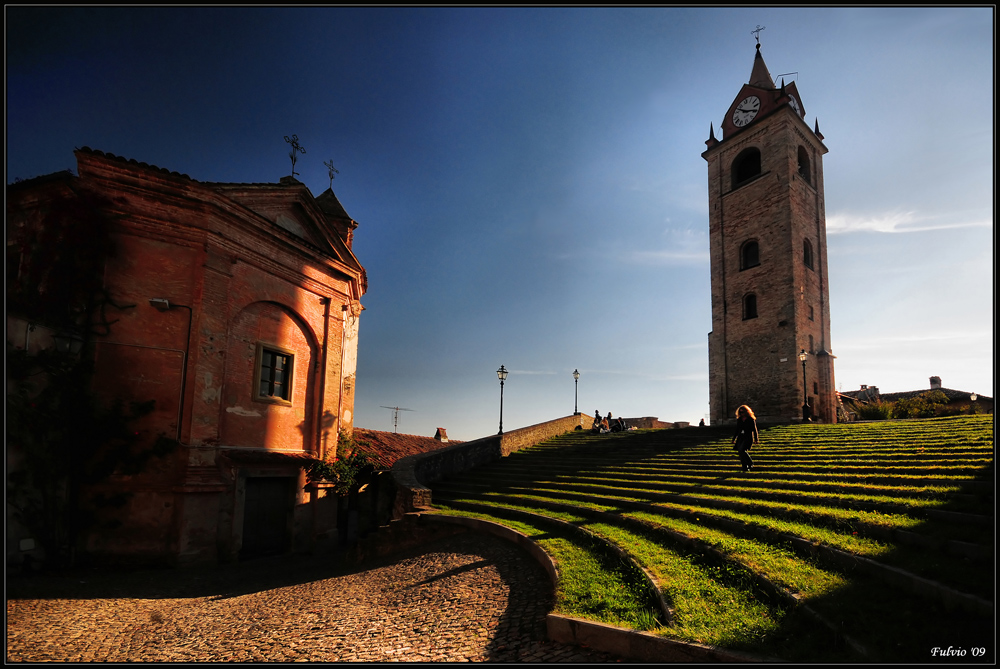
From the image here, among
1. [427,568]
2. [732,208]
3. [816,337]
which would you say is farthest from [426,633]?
[732,208]

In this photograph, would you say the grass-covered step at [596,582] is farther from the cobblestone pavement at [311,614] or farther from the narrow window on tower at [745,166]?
the narrow window on tower at [745,166]

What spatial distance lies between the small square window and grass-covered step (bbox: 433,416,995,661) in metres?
5.55

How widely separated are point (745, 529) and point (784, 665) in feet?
12.1

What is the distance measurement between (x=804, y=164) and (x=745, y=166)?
3277 mm

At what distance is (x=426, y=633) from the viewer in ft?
20.3

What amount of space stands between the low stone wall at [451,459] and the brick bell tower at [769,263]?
33.0ft

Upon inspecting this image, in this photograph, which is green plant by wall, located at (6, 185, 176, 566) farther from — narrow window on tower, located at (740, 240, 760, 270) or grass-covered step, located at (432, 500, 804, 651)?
narrow window on tower, located at (740, 240, 760, 270)

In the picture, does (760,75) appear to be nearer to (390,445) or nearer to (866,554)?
(390,445)

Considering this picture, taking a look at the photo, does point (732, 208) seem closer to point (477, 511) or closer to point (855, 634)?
point (477, 511)

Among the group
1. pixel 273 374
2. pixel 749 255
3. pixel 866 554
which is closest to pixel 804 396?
pixel 749 255

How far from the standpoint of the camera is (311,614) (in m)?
7.55

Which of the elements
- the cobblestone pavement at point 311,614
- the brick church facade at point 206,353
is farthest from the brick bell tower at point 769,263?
the brick church facade at point 206,353

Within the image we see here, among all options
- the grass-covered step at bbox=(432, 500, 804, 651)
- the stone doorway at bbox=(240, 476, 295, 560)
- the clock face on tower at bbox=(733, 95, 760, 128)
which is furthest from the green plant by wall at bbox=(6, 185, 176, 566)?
the clock face on tower at bbox=(733, 95, 760, 128)

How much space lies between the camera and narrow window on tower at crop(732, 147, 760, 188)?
95.7 ft
